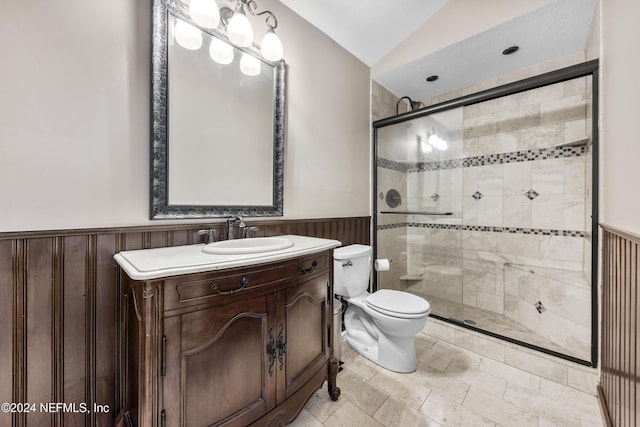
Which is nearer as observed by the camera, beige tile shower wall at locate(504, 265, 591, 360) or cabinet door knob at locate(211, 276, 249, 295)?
cabinet door knob at locate(211, 276, 249, 295)

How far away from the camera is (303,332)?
116 cm

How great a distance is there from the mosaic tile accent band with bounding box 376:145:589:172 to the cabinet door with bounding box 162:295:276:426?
1919 mm

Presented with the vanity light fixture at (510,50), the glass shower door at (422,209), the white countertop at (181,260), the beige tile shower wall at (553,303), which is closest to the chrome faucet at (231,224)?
the white countertop at (181,260)

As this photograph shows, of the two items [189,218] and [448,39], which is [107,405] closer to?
[189,218]

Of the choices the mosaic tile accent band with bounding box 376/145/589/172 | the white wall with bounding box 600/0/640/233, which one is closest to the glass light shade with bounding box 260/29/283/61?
the mosaic tile accent band with bounding box 376/145/589/172

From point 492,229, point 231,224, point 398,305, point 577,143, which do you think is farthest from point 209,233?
point 577,143

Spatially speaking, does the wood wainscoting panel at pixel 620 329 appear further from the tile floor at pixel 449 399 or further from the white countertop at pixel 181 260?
the white countertop at pixel 181 260

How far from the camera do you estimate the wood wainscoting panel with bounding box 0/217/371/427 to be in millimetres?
863

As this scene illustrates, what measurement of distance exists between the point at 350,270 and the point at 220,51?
5.18 ft

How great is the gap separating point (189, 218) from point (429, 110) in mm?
1950

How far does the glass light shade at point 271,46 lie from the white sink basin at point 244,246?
1.03 m

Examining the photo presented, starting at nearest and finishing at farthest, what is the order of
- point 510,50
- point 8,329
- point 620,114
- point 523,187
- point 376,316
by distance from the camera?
point 8,329, point 620,114, point 376,316, point 510,50, point 523,187

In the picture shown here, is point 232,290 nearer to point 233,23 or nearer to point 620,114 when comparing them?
point 233,23

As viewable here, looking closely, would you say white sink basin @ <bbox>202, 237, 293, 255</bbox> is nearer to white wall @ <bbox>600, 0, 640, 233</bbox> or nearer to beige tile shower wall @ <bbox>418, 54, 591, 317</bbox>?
white wall @ <bbox>600, 0, 640, 233</bbox>
